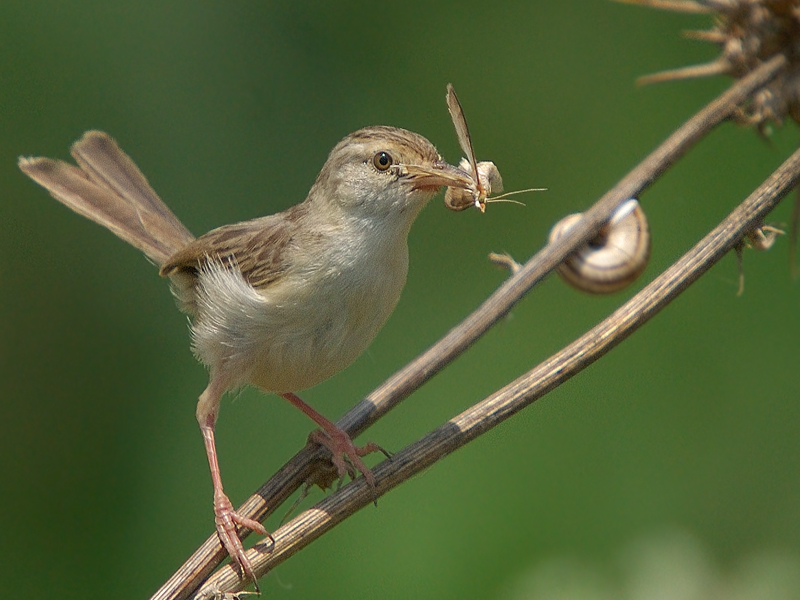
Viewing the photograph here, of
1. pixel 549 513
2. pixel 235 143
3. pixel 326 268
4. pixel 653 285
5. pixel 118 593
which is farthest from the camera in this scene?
pixel 235 143

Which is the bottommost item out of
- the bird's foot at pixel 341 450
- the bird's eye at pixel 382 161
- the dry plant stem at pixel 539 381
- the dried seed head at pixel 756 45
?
the dry plant stem at pixel 539 381

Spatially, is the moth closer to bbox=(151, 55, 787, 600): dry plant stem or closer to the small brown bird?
the small brown bird

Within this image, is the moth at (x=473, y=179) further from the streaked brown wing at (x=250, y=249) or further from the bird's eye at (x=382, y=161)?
Answer: the streaked brown wing at (x=250, y=249)

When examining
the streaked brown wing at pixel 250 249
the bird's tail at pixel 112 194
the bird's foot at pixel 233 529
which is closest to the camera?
the bird's foot at pixel 233 529

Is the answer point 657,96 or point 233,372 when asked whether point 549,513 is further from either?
point 657,96

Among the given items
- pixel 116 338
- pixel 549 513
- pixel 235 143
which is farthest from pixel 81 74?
pixel 549 513

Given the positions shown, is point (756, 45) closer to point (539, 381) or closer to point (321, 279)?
point (539, 381)

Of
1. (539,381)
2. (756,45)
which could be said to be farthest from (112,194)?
(756,45)

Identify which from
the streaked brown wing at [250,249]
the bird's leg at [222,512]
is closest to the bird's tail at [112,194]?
the streaked brown wing at [250,249]
